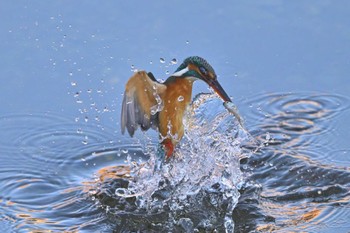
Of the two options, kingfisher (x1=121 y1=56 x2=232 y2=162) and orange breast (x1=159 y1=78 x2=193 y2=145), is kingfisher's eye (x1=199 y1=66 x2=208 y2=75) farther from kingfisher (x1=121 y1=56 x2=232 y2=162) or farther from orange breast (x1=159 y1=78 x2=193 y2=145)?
orange breast (x1=159 y1=78 x2=193 y2=145)

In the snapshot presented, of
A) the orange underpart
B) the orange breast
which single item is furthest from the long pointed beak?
the orange underpart

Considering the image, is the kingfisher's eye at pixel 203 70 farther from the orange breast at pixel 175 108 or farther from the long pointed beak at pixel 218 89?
the orange breast at pixel 175 108

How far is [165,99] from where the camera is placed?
6.13 m

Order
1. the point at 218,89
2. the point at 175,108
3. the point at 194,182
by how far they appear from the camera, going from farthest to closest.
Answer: the point at 175,108 → the point at 194,182 → the point at 218,89

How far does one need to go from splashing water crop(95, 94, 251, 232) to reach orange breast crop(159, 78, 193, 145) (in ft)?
0.20

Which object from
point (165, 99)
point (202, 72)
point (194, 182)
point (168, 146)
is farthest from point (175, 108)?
point (194, 182)

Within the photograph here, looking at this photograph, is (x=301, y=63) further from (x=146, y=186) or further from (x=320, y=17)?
(x=146, y=186)

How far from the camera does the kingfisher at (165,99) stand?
5.86 meters

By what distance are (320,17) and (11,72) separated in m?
2.34

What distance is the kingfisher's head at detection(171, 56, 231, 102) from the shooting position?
5918 millimetres

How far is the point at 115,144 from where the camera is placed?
650cm

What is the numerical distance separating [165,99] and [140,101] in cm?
A: 23

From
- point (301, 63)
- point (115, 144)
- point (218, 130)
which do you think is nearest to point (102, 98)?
point (115, 144)

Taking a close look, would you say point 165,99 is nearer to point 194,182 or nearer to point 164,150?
point 164,150
